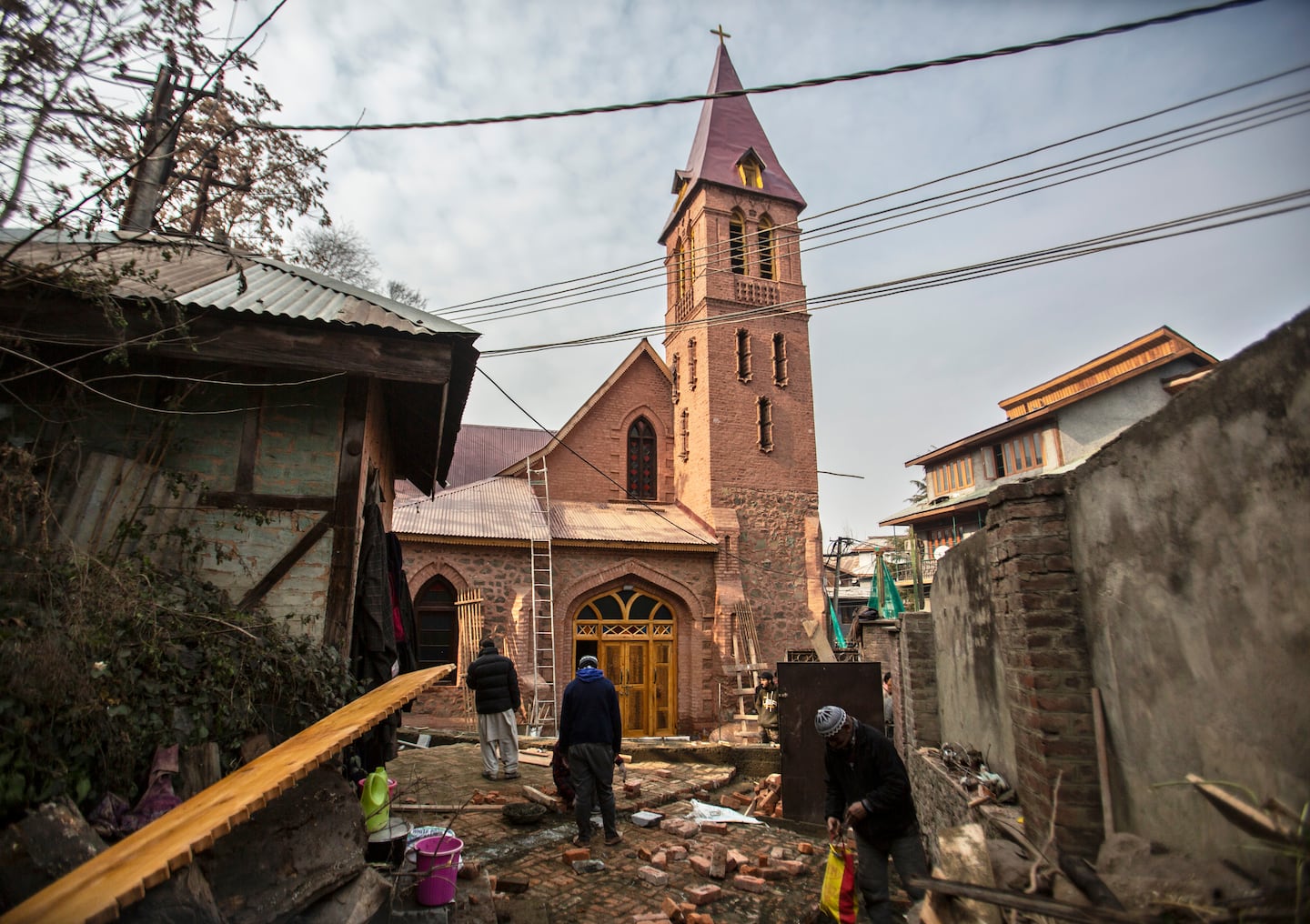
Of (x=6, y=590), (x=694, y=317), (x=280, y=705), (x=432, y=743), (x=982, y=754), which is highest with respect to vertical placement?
(x=694, y=317)

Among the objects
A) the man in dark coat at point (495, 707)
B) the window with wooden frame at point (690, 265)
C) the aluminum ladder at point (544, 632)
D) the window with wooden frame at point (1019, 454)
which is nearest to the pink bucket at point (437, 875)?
the man in dark coat at point (495, 707)

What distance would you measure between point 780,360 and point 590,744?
49.8ft

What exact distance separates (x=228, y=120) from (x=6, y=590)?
14.9ft

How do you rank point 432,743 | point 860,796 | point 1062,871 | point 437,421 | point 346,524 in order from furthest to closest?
point 432,743
point 437,421
point 346,524
point 860,796
point 1062,871

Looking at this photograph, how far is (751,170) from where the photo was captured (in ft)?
71.3

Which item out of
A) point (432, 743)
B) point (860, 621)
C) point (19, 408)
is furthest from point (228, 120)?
point (860, 621)

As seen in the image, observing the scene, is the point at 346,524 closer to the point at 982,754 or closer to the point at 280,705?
the point at 280,705

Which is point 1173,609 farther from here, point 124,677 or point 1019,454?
point 1019,454

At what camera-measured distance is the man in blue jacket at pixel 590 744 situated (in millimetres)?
6344

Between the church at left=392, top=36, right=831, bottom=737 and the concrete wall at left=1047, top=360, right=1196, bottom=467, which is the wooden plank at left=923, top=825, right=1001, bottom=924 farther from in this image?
the concrete wall at left=1047, top=360, right=1196, bottom=467

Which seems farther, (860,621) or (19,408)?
(860,621)

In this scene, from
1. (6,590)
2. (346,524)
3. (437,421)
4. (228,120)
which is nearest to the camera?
(6,590)

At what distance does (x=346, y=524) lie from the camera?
17.8 feet

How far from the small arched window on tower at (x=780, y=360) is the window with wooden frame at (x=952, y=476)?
335 inches
